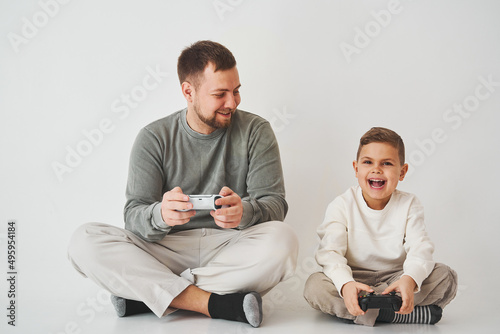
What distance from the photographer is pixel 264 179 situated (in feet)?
6.53

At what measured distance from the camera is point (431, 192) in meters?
2.53

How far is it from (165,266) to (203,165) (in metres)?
0.38

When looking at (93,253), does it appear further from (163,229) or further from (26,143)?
(26,143)

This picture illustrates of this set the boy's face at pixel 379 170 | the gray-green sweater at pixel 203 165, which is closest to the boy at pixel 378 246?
the boy's face at pixel 379 170

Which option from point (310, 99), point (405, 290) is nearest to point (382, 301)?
point (405, 290)

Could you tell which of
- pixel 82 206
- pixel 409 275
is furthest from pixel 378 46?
pixel 82 206

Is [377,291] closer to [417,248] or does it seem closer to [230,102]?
[417,248]

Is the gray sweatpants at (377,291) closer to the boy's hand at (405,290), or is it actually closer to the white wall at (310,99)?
the boy's hand at (405,290)

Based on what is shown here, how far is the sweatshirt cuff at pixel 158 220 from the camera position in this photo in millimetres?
1786

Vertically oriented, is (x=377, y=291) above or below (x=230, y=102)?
below

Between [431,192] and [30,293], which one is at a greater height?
[431,192]

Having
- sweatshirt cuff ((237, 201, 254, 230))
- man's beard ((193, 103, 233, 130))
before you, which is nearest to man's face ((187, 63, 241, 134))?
man's beard ((193, 103, 233, 130))

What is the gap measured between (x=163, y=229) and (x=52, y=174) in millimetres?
1006

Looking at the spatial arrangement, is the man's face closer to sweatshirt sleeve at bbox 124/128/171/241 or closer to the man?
the man
